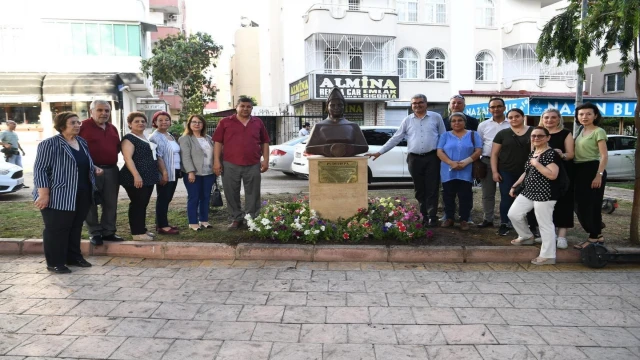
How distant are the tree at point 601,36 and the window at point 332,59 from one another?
17.4 metres

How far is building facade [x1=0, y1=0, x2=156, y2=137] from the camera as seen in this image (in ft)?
73.0

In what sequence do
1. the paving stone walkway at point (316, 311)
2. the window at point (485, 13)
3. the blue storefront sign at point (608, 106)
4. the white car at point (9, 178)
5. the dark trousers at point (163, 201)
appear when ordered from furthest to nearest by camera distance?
the window at point (485, 13)
the blue storefront sign at point (608, 106)
the white car at point (9, 178)
the dark trousers at point (163, 201)
the paving stone walkway at point (316, 311)

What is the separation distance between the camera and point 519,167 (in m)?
6.12

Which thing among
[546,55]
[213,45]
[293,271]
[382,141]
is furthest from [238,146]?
[213,45]

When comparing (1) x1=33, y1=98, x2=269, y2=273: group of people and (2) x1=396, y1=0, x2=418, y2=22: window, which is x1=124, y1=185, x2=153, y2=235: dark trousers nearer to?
(1) x1=33, y1=98, x2=269, y2=273: group of people

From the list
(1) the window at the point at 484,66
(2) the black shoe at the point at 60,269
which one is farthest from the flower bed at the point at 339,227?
(1) the window at the point at 484,66

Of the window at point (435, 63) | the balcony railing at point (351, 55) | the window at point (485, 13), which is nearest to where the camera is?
the balcony railing at point (351, 55)

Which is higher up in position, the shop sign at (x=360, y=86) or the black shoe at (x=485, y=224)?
the shop sign at (x=360, y=86)

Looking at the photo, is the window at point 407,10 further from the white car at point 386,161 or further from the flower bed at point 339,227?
the flower bed at point 339,227

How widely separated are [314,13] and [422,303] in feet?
66.2

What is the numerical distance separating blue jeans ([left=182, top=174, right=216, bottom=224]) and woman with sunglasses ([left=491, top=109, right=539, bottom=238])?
385 centimetres

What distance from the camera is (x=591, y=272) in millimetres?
5281

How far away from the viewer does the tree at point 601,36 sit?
535cm

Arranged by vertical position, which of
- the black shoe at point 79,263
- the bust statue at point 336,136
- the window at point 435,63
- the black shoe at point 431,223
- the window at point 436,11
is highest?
the window at point 436,11
